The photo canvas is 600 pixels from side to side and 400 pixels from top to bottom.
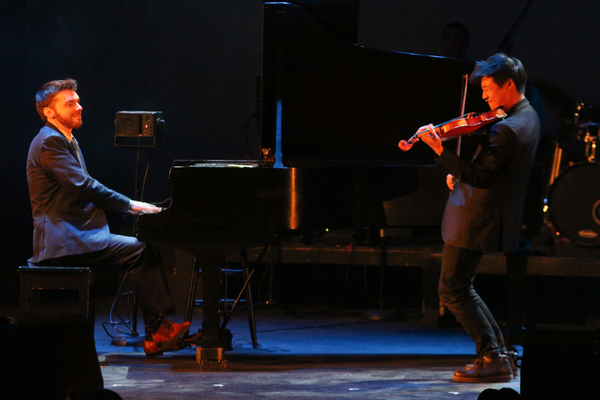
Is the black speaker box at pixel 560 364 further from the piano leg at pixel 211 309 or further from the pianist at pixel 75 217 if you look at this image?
the pianist at pixel 75 217

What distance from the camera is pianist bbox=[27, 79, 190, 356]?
3682 millimetres

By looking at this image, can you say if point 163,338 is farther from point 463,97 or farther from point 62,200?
point 463,97

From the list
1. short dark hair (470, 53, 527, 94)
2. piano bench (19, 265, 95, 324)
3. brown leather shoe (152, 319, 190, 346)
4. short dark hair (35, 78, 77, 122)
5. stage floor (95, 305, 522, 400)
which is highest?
short dark hair (470, 53, 527, 94)

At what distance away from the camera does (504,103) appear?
3217 mm

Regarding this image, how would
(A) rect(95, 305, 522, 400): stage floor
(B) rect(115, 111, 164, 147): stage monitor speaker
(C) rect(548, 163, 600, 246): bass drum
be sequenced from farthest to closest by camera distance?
(C) rect(548, 163, 600, 246): bass drum
(B) rect(115, 111, 164, 147): stage monitor speaker
(A) rect(95, 305, 522, 400): stage floor

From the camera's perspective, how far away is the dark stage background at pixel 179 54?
19.1ft

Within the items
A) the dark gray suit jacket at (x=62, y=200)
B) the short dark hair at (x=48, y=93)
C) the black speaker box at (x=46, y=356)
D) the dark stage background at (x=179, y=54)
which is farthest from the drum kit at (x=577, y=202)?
the black speaker box at (x=46, y=356)

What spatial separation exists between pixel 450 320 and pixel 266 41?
254 centimetres

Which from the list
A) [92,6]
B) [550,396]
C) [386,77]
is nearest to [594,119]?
[386,77]

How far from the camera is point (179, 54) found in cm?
598

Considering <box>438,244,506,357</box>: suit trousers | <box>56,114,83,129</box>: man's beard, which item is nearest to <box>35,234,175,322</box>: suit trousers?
<box>56,114,83,129</box>: man's beard

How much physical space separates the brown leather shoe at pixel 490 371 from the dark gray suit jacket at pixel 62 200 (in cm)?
195

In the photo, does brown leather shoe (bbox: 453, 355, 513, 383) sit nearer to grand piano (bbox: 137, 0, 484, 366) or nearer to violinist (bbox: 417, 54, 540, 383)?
violinist (bbox: 417, 54, 540, 383)

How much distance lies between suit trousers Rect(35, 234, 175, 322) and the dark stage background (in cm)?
207
